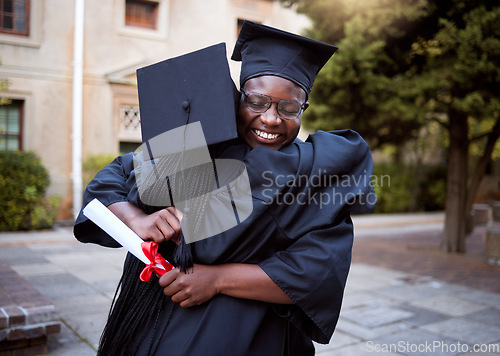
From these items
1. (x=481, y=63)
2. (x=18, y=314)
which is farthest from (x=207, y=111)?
(x=481, y=63)

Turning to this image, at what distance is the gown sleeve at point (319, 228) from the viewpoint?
1.35 m

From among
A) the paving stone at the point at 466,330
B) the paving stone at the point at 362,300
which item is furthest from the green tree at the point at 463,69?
the paving stone at the point at 466,330

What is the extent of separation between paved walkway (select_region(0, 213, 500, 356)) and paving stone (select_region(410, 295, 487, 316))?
0.4 inches

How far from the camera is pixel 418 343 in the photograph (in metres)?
4.15

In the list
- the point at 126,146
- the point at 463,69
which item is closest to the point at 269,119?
the point at 463,69

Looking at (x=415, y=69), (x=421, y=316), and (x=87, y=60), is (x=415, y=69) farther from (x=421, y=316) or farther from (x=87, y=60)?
(x=87, y=60)

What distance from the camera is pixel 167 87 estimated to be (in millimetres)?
1402

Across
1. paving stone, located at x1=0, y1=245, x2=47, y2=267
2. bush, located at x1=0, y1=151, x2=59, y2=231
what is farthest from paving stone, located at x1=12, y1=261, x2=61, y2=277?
bush, located at x1=0, y1=151, x2=59, y2=231

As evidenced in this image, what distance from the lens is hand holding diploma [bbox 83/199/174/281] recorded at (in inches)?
53.2

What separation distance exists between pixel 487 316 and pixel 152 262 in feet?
15.9

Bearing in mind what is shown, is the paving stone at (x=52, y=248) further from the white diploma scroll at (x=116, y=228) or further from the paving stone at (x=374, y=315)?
the white diploma scroll at (x=116, y=228)

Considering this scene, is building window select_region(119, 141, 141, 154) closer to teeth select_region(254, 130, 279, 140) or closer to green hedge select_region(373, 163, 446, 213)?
Result: green hedge select_region(373, 163, 446, 213)

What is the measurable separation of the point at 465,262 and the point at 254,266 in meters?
7.73

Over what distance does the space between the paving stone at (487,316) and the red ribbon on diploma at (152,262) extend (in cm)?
453
